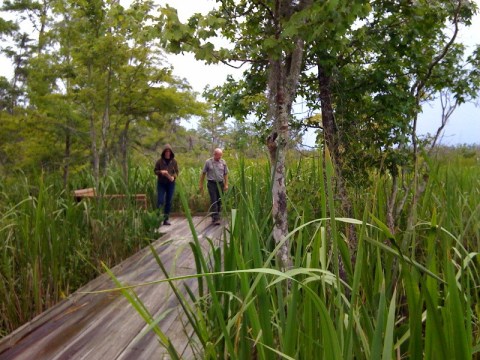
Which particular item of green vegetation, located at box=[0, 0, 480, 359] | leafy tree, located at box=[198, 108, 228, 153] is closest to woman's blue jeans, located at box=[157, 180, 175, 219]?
green vegetation, located at box=[0, 0, 480, 359]

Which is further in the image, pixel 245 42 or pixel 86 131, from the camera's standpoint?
pixel 86 131

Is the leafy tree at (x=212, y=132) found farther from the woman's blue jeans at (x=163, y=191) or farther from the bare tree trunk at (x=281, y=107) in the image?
the bare tree trunk at (x=281, y=107)

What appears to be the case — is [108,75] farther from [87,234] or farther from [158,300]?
[158,300]

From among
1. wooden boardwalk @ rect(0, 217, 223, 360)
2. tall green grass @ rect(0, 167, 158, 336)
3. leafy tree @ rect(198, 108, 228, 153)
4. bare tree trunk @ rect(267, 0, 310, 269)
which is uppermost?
leafy tree @ rect(198, 108, 228, 153)

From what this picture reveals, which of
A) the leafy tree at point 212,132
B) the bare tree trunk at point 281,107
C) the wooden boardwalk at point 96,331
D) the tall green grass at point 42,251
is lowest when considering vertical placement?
the wooden boardwalk at point 96,331

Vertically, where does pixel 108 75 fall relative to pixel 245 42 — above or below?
above

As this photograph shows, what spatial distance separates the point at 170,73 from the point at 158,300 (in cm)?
599

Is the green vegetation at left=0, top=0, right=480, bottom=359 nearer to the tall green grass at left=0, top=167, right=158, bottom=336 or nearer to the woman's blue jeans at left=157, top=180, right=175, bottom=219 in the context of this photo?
the tall green grass at left=0, top=167, right=158, bottom=336

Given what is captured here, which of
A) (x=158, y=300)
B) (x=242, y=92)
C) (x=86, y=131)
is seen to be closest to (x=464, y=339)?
(x=158, y=300)

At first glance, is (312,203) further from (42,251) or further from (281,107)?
(42,251)

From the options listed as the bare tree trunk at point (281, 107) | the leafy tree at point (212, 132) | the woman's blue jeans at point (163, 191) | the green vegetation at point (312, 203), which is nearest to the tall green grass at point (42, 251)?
the green vegetation at point (312, 203)

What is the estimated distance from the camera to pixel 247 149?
108 inches

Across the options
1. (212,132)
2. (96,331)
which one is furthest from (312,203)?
(212,132)

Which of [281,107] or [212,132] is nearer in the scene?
[281,107]
